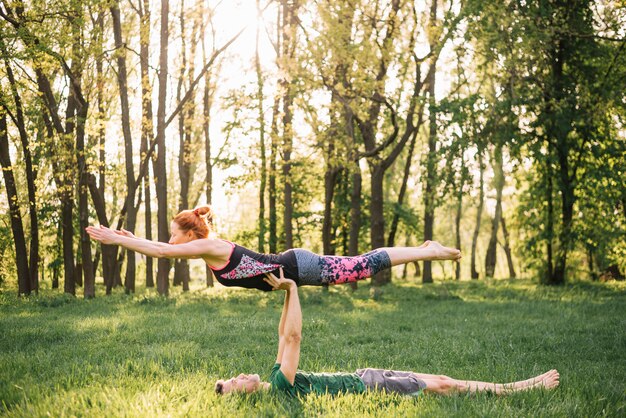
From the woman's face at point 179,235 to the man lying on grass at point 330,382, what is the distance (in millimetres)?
1508

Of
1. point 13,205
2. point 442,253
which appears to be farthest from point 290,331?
point 13,205

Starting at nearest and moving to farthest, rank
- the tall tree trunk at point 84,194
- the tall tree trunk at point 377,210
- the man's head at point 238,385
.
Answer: the man's head at point 238,385 < the tall tree trunk at point 84,194 < the tall tree trunk at point 377,210

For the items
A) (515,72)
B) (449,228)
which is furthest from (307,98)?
(449,228)

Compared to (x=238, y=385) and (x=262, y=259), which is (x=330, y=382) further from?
(x=262, y=259)

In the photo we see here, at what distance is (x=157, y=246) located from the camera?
6.17 metres

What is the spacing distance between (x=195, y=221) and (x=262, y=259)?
95 centimetres

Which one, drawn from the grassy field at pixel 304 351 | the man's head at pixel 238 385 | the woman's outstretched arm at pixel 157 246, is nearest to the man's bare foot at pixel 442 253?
the grassy field at pixel 304 351

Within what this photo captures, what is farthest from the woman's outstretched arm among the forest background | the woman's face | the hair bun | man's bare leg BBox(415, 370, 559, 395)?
the forest background

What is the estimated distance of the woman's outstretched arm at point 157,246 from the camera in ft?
19.9

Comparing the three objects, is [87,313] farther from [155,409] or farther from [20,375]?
[155,409]

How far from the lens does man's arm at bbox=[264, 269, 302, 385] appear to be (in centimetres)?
602

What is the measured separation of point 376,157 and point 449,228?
32943 mm

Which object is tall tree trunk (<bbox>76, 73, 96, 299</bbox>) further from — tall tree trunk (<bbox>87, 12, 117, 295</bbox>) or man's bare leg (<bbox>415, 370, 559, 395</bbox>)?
man's bare leg (<bbox>415, 370, 559, 395</bbox>)

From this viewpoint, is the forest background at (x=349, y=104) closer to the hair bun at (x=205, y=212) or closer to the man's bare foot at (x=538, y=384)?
the hair bun at (x=205, y=212)
